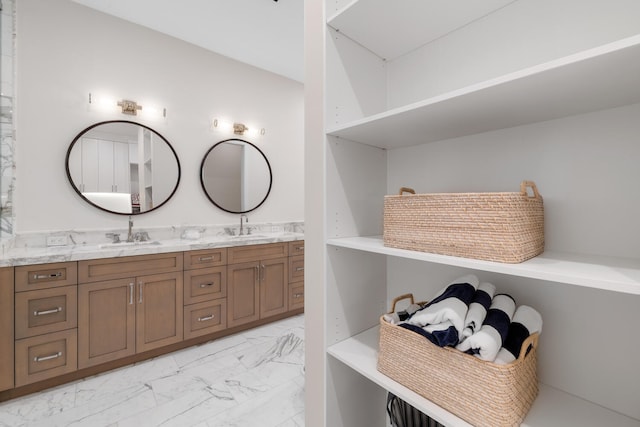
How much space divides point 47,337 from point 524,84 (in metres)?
2.85

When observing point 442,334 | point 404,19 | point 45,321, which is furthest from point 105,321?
point 404,19

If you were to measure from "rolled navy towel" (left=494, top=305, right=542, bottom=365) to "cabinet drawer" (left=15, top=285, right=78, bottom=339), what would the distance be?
2536mm

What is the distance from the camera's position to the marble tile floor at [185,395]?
1.67 m

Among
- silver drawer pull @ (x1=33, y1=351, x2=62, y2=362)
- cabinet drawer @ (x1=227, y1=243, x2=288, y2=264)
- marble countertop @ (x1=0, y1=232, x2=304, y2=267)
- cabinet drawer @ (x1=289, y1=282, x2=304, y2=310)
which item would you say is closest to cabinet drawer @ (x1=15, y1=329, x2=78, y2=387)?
silver drawer pull @ (x1=33, y1=351, x2=62, y2=362)

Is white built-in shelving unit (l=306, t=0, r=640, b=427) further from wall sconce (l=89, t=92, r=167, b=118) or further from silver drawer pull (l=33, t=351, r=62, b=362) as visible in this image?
wall sconce (l=89, t=92, r=167, b=118)

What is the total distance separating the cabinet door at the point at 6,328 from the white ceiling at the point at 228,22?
2294mm

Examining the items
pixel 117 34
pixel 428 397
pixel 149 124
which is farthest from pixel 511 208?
pixel 117 34

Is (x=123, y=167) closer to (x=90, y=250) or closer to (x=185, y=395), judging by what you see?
(x=90, y=250)

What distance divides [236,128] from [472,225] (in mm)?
3123

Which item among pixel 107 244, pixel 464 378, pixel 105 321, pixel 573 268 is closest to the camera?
pixel 573 268

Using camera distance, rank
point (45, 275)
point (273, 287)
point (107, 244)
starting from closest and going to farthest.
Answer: point (45, 275) < point (107, 244) < point (273, 287)

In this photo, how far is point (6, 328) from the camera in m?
1.76

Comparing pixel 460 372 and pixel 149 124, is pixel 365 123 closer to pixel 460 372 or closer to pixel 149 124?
pixel 460 372

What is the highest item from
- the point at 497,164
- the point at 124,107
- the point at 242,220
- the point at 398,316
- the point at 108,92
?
the point at 108,92
